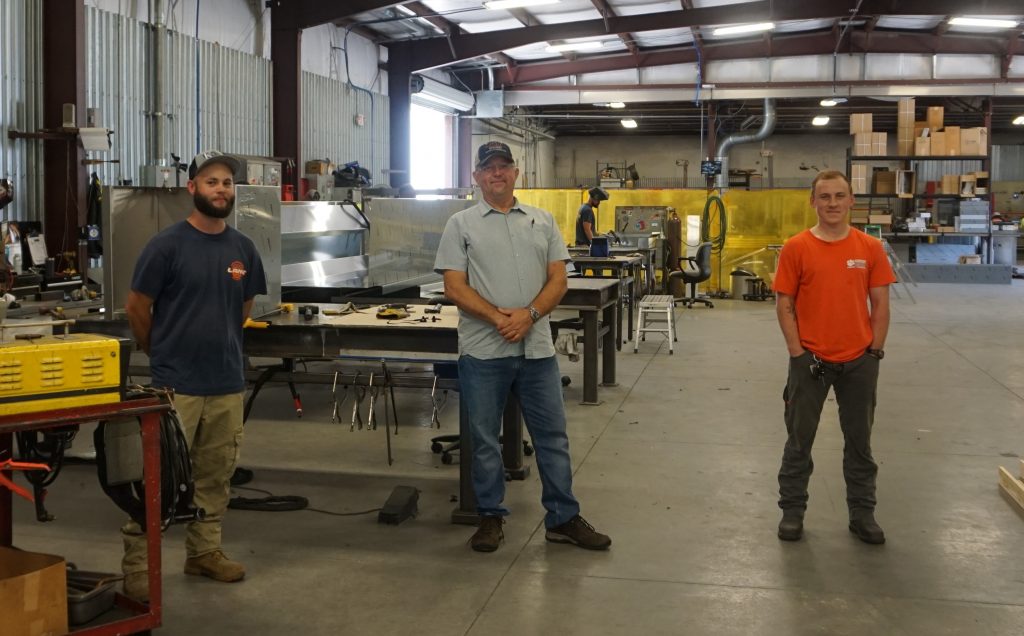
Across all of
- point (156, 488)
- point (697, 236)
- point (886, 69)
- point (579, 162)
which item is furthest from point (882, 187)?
point (156, 488)

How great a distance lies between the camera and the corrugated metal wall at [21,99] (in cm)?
799

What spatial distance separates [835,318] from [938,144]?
1576cm

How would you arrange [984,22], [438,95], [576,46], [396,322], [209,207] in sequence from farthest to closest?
[576,46]
[438,95]
[984,22]
[396,322]
[209,207]

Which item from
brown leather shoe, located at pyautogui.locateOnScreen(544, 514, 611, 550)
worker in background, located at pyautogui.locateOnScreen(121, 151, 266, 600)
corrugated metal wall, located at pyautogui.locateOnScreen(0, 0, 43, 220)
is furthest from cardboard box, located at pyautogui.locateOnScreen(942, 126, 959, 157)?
worker in background, located at pyautogui.locateOnScreen(121, 151, 266, 600)

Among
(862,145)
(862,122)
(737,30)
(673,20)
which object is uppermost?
(737,30)

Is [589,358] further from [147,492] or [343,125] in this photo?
[343,125]

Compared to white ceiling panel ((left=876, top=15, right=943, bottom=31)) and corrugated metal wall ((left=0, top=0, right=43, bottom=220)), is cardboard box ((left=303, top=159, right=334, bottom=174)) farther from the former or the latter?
white ceiling panel ((left=876, top=15, right=943, bottom=31))

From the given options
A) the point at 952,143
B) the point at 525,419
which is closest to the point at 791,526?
the point at 525,419

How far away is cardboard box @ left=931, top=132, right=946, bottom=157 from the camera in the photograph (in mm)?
18281

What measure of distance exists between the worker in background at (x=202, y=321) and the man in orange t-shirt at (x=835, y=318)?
6.89 ft

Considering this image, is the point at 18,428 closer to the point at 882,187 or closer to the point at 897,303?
the point at 897,303

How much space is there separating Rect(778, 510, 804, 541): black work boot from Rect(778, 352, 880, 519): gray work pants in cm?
2

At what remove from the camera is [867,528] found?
14.1ft

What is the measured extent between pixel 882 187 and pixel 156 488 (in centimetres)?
1723
